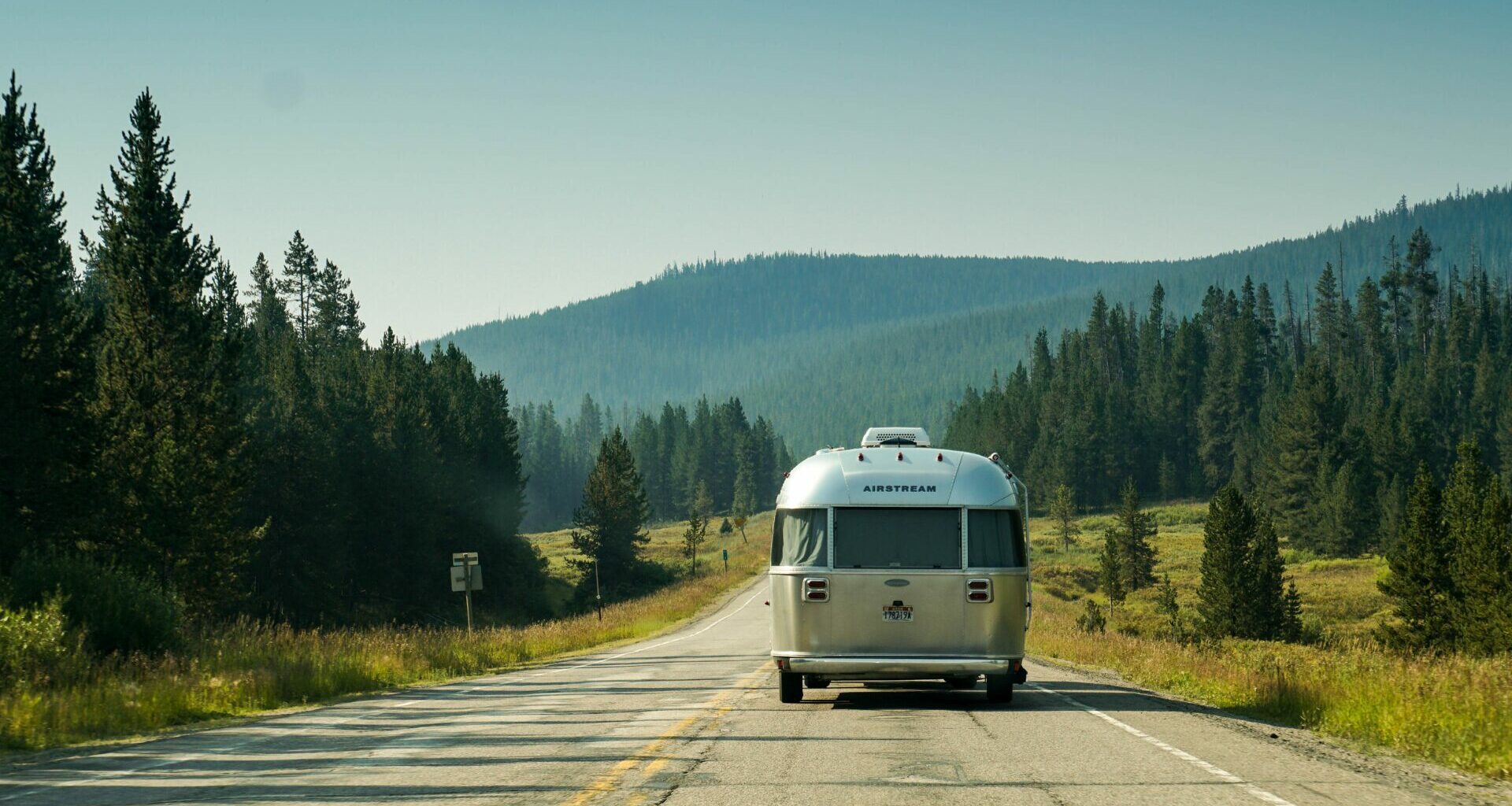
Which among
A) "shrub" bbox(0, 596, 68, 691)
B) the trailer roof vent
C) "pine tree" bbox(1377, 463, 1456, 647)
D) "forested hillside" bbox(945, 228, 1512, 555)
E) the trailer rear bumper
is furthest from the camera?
"forested hillside" bbox(945, 228, 1512, 555)

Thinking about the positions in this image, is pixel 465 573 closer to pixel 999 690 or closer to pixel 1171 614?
pixel 999 690

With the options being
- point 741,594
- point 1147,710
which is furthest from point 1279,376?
point 1147,710

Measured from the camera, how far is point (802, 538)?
48.6 feet

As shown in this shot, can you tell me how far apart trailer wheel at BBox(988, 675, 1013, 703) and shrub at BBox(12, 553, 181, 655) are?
44.8ft

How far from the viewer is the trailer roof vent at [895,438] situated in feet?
55.1

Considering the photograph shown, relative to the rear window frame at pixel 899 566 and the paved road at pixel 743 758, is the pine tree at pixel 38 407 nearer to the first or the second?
the paved road at pixel 743 758

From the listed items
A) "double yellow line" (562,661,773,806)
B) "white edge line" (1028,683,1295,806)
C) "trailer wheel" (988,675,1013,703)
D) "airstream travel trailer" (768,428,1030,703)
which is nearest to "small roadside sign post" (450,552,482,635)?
"double yellow line" (562,661,773,806)

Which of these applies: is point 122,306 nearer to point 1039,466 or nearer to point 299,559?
point 299,559

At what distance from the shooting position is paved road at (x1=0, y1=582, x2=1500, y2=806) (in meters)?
8.73

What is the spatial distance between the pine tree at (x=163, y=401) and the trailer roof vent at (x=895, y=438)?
26565 millimetres

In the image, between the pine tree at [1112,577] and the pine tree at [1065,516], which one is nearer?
the pine tree at [1112,577]

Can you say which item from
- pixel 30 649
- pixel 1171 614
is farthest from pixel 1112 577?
pixel 30 649

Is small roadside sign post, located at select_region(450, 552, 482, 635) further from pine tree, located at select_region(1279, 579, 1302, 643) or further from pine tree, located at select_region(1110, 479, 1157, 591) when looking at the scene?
pine tree, located at select_region(1110, 479, 1157, 591)

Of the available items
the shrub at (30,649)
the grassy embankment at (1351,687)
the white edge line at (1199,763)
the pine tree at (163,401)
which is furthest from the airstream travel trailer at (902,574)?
the pine tree at (163,401)
